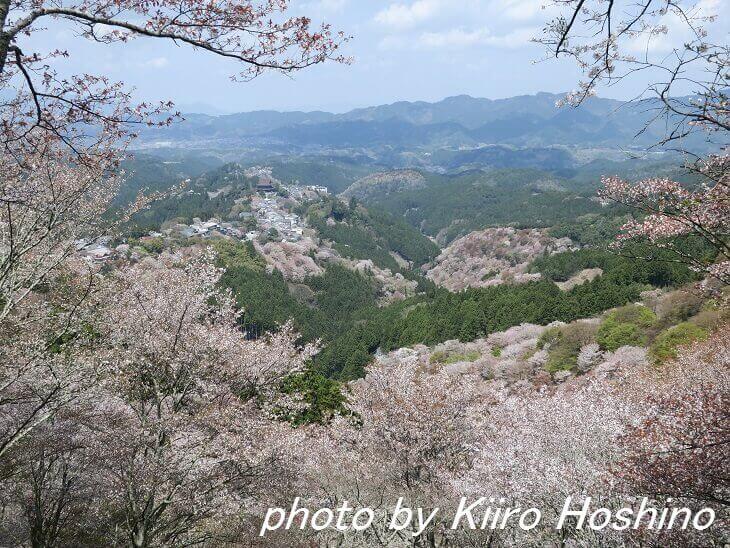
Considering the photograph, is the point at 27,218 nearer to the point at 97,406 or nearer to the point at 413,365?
the point at 97,406

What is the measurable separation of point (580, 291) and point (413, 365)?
1381 inches

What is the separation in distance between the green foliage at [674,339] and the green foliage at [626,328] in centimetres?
371

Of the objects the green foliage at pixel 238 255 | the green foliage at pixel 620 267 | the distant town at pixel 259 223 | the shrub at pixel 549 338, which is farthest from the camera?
the distant town at pixel 259 223

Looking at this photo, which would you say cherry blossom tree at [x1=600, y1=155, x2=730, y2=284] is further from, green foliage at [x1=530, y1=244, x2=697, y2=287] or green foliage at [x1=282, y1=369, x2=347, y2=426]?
green foliage at [x1=282, y1=369, x2=347, y2=426]

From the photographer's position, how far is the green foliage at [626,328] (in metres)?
28.3

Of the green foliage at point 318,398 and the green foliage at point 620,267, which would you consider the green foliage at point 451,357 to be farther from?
the green foliage at point 620,267

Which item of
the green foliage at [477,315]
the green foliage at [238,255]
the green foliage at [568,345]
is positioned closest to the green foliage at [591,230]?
the green foliage at [477,315]

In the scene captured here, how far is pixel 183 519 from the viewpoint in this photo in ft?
30.2

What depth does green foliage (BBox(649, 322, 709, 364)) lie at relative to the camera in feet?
71.6

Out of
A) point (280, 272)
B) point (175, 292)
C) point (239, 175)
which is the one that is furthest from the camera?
point (239, 175)

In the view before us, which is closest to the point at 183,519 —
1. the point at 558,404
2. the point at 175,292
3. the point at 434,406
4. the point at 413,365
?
the point at 175,292

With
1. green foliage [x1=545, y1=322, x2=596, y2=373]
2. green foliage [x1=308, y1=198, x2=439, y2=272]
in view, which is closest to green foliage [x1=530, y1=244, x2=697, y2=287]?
green foliage [x1=545, y1=322, x2=596, y2=373]

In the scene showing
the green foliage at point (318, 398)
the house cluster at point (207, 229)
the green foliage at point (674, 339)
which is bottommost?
the green foliage at point (318, 398)

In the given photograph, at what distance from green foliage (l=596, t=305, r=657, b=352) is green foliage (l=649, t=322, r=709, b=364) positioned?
146 inches
